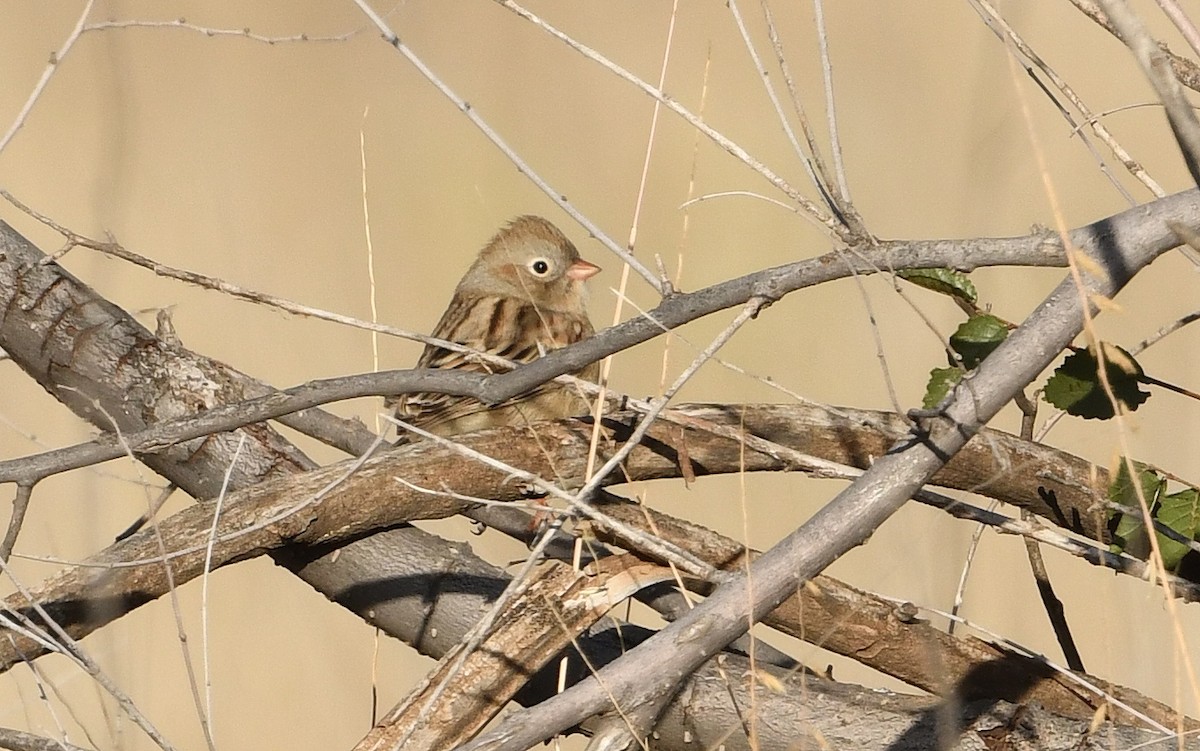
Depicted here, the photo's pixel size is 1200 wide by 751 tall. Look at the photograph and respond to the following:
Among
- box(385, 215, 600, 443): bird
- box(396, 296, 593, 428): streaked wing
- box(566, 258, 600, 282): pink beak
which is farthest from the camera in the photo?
box(566, 258, 600, 282): pink beak

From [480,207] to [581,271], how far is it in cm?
349

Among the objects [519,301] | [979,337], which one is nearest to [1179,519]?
[979,337]

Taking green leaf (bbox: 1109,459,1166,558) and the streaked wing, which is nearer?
green leaf (bbox: 1109,459,1166,558)

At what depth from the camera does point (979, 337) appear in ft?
9.34

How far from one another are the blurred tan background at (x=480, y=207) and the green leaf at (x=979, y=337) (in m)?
2.03

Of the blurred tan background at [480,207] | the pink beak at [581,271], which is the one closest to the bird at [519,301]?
the pink beak at [581,271]

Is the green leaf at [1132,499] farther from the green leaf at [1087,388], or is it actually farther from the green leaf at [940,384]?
the green leaf at [940,384]

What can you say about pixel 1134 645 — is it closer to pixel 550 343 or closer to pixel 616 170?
pixel 550 343

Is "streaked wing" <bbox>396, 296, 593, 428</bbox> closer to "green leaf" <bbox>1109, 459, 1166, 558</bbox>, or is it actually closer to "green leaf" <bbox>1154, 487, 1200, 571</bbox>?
"green leaf" <bbox>1109, 459, 1166, 558</bbox>

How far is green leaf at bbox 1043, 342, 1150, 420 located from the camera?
284cm

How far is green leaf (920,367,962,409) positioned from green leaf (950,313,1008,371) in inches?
1.6

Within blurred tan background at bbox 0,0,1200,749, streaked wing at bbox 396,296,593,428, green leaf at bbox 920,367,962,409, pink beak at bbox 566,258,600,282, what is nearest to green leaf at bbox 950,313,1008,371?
green leaf at bbox 920,367,962,409

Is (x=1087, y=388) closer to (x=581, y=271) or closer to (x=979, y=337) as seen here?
(x=979, y=337)

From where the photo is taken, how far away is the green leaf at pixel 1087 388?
2.84 m
